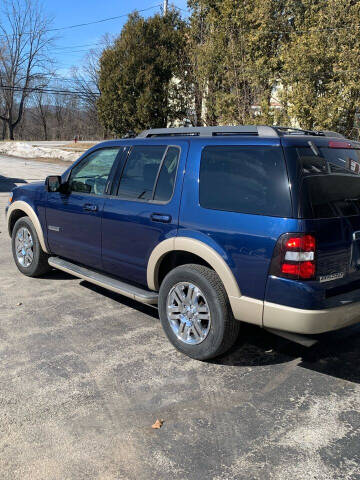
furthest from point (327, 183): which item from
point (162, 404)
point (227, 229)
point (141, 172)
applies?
point (162, 404)

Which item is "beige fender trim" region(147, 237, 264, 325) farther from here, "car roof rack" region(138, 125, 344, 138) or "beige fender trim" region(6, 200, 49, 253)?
"beige fender trim" region(6, 200, 49, 253)

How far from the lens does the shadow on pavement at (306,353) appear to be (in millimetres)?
3691

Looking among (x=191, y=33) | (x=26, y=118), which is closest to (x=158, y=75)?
(x=191, y=33)

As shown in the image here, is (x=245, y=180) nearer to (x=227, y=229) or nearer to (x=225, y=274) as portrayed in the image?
(x=227, y=229)

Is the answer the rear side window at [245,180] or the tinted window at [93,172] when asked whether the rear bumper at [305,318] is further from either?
the tinted window at [93,172]

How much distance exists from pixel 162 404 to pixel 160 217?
5.11 ft

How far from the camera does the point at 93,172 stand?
4.90 metres

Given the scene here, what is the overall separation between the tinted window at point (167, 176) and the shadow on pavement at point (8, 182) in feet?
41.5

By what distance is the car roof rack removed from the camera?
11.1 ft

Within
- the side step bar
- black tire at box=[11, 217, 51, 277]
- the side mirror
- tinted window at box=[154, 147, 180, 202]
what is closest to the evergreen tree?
black tire at box=[11, 217, 51, 277]

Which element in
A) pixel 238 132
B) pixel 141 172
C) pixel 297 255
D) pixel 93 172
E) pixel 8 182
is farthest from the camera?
pixel 8 182

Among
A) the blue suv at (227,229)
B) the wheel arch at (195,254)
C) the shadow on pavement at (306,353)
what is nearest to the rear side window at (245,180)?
the blue suv at (227,229)

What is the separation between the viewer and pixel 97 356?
12.3ft

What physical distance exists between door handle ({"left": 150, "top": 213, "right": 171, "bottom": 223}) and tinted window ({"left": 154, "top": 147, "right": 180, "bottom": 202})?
0.14 meters
